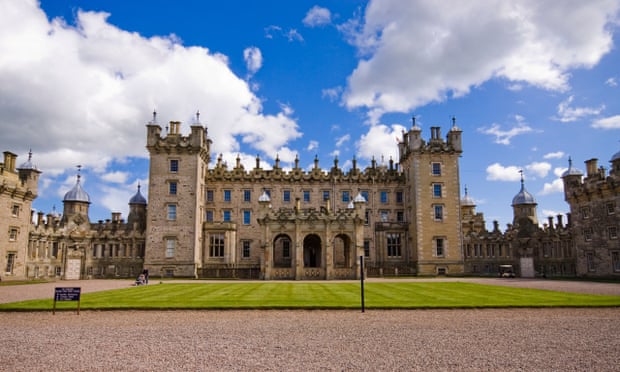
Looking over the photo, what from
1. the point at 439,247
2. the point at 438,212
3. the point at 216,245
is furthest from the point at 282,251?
the point at 438,212

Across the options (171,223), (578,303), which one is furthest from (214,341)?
(171,223)

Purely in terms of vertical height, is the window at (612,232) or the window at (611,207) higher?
the window at (611,207)

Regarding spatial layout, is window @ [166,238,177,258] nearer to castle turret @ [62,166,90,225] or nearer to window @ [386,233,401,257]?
castle turret @ [62,166,90,225]

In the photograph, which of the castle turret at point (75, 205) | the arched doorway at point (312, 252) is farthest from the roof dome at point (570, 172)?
the castle turret at point (75, 205)

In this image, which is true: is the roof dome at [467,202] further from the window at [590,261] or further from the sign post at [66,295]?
the sign post at [66,295]

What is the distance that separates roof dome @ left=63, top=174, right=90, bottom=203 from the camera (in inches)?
2287

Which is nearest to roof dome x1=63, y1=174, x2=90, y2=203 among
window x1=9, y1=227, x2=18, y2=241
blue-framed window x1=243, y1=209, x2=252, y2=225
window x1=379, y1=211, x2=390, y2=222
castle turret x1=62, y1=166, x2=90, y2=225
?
castle turret x1=62, y1=166, x2=90, y2=225

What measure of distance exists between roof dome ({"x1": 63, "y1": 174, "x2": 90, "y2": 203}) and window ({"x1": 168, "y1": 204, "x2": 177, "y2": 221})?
16.2 metres

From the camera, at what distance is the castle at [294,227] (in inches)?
1719

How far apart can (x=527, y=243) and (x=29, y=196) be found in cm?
5597

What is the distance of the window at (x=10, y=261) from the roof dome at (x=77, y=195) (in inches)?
665

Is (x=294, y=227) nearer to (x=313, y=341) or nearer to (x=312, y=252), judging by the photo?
(x=312, y=252)

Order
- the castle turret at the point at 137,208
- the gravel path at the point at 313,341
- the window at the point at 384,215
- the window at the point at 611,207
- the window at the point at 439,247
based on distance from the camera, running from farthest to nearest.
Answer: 1. the castle turret at the point at 137,208
2. the window at the point at 384,215
3. the window at the point at 439,247
4. the window at the point at 611,207
5. the gravel path at the point at 313,341

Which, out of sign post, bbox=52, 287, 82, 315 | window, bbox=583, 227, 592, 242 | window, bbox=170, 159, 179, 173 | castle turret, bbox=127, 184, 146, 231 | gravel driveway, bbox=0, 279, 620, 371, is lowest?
gravel driveway, bbox=0, 279, 620, 371
